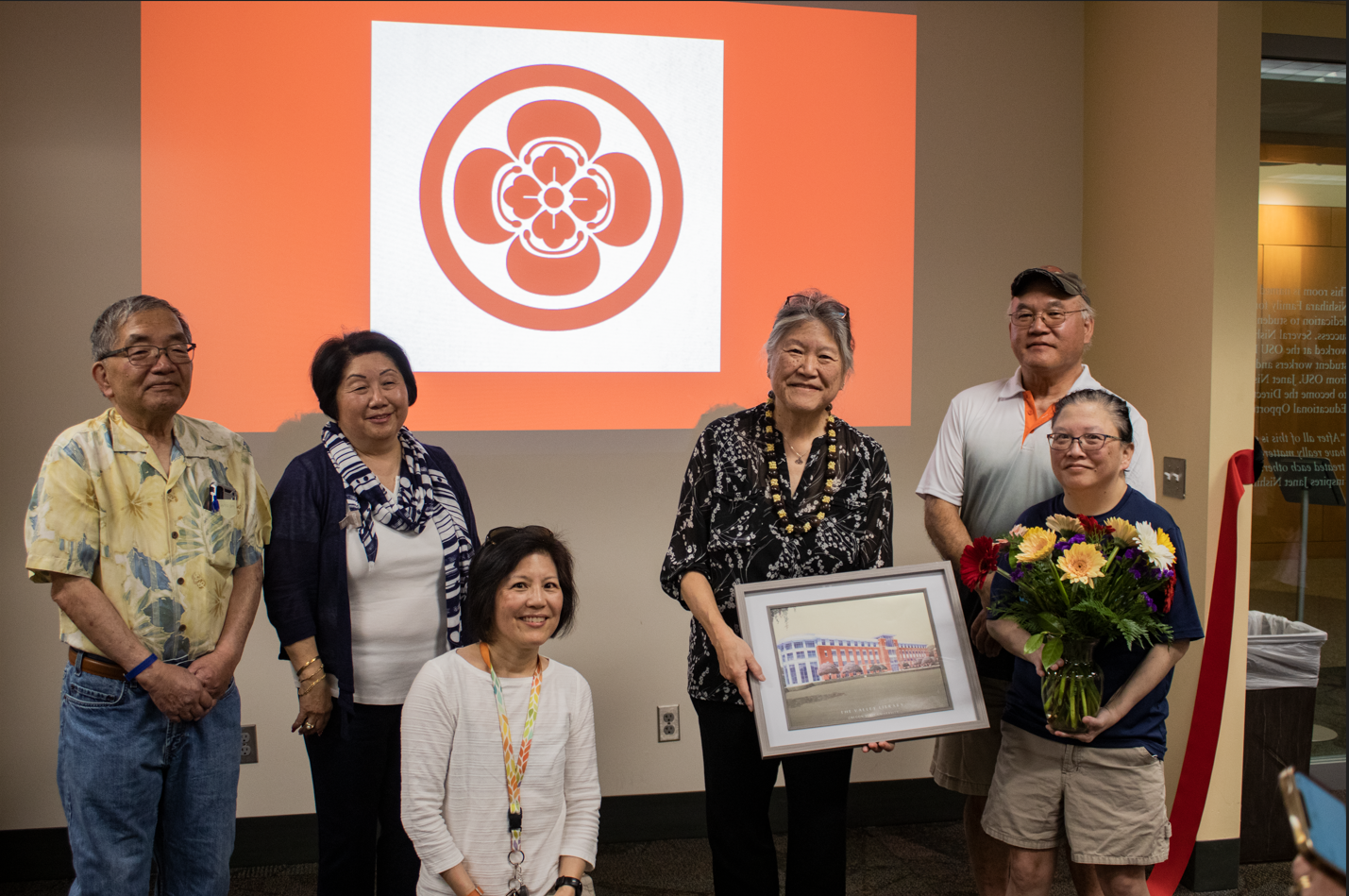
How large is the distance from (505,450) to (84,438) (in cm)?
148

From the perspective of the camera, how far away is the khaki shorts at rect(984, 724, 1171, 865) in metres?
→ 1.79

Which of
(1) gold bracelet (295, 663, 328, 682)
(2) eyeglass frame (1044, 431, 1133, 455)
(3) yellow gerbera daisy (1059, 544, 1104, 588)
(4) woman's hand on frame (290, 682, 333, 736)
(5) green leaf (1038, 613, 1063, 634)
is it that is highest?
(2) eyeglass frame (1044, 431, 1133, 455)

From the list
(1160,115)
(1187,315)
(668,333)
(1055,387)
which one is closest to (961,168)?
(1160,115)

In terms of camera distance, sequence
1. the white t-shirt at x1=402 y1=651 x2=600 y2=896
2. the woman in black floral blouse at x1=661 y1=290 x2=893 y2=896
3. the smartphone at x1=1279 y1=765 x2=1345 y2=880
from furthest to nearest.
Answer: the woman in black floral blouse at x1=661 y1=290 x2=893 y2=896
the white t-shirt at x1=402 y1=651 x2=600 y2=896
the smartphone at x1=1279 y1=765 x2=1345 y2=880

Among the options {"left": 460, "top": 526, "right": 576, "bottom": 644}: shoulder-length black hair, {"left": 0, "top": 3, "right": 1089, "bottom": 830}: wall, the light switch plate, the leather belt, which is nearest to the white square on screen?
{"left": 0, "top": 3, "right": 1089, "bottom": 830}: wall

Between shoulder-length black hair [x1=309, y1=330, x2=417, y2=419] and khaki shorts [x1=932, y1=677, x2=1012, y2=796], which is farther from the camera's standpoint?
khaki shorts [x1=932, y1=677, x2=1012, y2=796]

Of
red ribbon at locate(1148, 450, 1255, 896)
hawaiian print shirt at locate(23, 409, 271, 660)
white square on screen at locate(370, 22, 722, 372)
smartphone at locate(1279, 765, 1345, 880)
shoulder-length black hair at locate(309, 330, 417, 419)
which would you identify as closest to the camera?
smartphone at locate(1279, 765, 1345, 880)

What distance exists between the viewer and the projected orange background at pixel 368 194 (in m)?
2.85

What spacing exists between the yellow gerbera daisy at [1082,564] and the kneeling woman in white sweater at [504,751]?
99 cm

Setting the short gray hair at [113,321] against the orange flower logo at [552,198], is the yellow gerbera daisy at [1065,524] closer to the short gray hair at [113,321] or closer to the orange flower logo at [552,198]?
the orange flower logo at [552,198]

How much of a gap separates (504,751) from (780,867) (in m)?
1.67

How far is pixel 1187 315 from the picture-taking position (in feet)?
9.66

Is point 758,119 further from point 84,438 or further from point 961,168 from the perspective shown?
point 84,438

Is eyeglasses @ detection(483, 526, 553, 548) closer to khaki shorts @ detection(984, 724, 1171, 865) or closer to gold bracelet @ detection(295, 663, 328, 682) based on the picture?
gold bracelet @ detection(295, 663, 328, 682)
